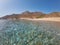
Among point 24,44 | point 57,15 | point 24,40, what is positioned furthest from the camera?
point 57,15

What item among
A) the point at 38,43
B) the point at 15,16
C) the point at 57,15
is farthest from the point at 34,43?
the point at 15,16

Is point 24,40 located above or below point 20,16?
above

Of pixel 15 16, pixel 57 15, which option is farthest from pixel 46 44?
pixel 15 16

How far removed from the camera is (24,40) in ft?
19.0

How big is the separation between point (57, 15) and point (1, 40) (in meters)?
20.3

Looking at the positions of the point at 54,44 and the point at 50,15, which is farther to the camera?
the point at 50,15

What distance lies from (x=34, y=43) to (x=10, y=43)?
80cm

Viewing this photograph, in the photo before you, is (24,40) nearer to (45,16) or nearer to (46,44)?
(46,44)

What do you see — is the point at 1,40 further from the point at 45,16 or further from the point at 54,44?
the point at 45,16

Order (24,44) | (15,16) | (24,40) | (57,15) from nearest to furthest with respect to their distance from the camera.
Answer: (24,44), (24,40), (57,15), (15,16)

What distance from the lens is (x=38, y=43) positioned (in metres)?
5.45

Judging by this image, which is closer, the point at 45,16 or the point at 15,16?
the point at 45,16

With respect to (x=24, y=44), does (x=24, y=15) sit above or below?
below

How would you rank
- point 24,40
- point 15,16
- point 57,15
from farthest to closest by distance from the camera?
point 15,16
point 57,15
point 24,40
